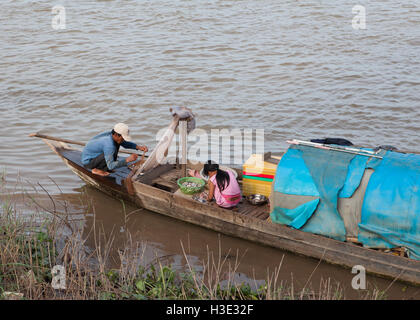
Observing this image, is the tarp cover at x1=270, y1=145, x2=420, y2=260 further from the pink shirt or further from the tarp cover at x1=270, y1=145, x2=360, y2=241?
the pink shirt

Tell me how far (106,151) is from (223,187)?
6.87 feet

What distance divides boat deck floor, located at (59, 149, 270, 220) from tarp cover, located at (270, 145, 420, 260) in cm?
57

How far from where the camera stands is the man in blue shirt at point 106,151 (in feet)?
25.0

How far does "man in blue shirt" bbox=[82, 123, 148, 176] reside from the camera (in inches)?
300

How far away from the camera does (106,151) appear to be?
7.63 metres

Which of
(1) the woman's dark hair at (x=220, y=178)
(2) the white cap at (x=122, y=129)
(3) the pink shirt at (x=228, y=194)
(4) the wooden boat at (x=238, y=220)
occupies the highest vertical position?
(2) the white cap at (x=122, y=129)

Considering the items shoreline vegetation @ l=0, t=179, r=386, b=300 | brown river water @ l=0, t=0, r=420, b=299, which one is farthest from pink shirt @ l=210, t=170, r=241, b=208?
shoreline vegetation @ l=0, t=179, r=386, b=300

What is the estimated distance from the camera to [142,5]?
62.4 feet

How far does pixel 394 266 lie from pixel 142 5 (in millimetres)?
15967

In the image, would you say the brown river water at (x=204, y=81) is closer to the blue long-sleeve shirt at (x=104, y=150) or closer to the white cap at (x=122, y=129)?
the blue long-sleeve shirt at (x=104, y=150)

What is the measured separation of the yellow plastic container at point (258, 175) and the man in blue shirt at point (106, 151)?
1.95 meters

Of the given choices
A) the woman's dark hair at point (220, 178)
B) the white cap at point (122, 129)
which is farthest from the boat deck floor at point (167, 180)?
the white cap at point (122, 129)

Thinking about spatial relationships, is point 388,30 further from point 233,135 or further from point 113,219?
point 113,219
